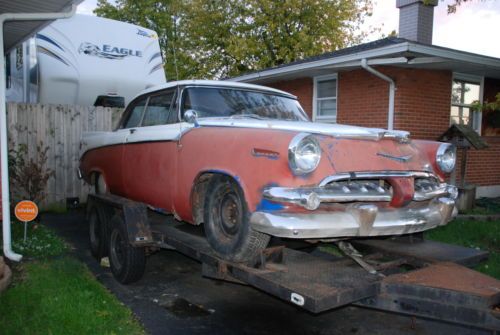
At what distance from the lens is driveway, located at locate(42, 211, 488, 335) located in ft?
13.1

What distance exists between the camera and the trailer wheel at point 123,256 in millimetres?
4770

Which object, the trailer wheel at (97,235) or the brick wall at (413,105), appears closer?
the trailer wheel at (97,235)

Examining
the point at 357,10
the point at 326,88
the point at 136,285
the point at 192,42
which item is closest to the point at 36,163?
the point at 136,285

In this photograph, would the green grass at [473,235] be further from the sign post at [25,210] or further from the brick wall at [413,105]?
the sign post at [25,210]

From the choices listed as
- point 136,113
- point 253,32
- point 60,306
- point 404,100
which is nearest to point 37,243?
point 136,113

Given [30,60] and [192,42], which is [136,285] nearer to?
[30,60]

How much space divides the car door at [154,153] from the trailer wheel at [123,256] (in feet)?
1.30

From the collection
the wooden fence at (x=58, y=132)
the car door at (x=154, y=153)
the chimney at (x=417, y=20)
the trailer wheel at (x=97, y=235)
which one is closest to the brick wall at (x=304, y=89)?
the chimney at (x=417, y=20)

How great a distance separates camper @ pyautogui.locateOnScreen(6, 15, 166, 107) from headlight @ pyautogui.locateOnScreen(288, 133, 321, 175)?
6.69m

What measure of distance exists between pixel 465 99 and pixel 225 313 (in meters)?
8.36

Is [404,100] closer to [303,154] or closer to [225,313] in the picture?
[225,313]

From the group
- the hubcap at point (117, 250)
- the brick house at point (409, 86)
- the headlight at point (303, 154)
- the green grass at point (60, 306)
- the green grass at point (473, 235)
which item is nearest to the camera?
the headlight at point (303, 154)

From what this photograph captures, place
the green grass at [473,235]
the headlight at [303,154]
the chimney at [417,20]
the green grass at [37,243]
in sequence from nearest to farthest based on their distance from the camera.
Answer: the headlight at [303,154]
the green grass at [37,243]
the green grass at [473,235]
the chimney at [417,20]

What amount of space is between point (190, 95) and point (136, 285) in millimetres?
2123
